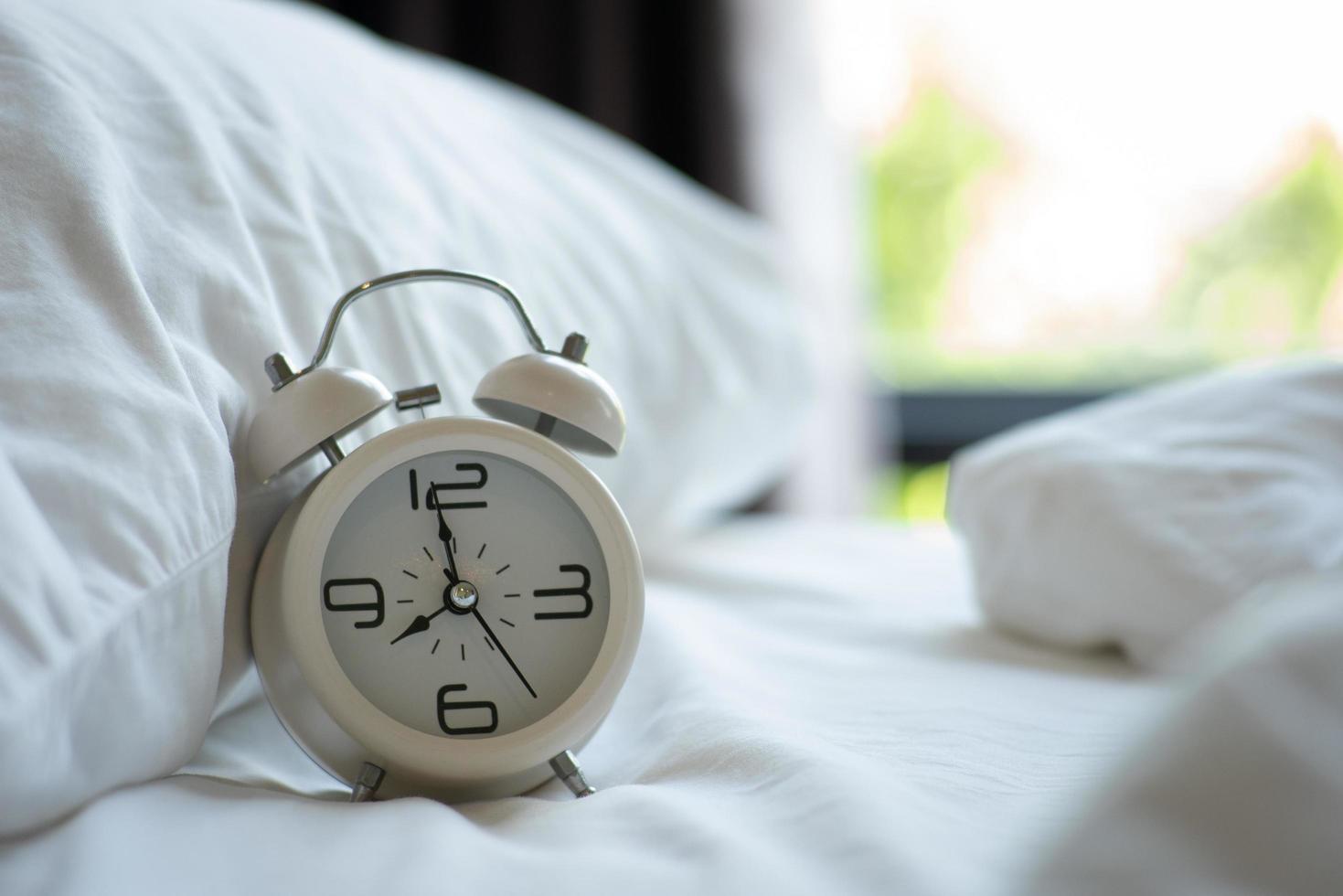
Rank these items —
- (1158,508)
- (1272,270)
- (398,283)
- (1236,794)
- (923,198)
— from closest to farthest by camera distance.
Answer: (1236,794) < (398,283) < (1158,508) < (1272,270) < (923,198)

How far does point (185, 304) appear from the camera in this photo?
1.82ft

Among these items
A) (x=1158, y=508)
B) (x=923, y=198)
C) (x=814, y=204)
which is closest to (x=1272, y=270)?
(x=923, y=198)

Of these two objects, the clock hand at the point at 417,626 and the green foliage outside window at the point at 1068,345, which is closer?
the clock hand at the point at 417,626

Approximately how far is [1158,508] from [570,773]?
18.8 inches

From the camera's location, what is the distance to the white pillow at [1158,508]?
782 mm

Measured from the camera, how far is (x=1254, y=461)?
0.83m

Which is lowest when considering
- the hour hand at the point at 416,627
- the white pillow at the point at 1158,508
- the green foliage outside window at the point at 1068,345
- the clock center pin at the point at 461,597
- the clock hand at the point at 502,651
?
the green foliage outside window at the point at 1068,345

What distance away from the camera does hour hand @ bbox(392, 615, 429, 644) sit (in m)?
0.55

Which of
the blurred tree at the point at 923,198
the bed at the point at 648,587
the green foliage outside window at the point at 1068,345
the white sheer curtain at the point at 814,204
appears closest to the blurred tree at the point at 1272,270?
the green foliage outside window at the point at 1068,345

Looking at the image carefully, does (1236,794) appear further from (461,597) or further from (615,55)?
(615,55)

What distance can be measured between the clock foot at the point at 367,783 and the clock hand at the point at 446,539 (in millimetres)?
89

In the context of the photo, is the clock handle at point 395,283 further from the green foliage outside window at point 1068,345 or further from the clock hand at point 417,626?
the green foliage outside window at point 1068,345

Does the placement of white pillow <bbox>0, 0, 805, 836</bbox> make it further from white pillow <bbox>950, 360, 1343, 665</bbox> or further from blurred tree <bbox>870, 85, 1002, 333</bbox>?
blurred tree <bbox>870, 85, 1002, 333</bbox>

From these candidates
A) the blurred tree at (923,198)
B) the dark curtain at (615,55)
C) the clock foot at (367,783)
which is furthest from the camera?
the blurred tree at (923,198)
